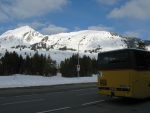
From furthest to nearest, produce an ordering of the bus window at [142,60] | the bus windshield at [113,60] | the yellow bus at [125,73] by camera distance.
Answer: the bus window at [142,60] < the bus windshield at [113,60] < the yellow bus at [125,73]

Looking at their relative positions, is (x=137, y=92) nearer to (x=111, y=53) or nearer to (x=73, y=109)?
(x=111, y=53)

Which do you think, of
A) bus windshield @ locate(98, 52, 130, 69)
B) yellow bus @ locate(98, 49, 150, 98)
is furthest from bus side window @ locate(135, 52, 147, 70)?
bus windshield @ locate(98, 52, 130, 69)

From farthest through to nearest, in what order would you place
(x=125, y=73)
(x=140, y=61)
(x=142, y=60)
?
(x=142, y=60), (x=140, y=61), (x=125, y=73)

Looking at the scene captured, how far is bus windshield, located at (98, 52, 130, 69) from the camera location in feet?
50.1

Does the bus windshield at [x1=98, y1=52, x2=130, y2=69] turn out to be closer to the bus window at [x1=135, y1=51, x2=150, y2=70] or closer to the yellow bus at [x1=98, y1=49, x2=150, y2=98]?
the yellow bus at [x1=98, y1=49, x2=150, y2=98]

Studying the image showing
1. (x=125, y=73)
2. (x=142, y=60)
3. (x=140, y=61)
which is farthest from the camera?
(x=142, y=60)

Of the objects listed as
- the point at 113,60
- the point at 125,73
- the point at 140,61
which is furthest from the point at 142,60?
the point at 113,60

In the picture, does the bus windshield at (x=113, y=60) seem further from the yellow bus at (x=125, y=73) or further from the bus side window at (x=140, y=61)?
the bus side window at (x=140, y=61)

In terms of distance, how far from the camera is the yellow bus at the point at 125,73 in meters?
15.0

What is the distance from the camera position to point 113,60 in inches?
624

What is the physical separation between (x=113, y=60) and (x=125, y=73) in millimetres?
1076

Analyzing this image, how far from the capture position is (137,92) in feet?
49.9

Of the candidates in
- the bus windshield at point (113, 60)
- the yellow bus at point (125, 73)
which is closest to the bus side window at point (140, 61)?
the yellow bus at point (125, 73)

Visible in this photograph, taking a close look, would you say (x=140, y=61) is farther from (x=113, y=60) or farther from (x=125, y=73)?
(x=113, y=60)
